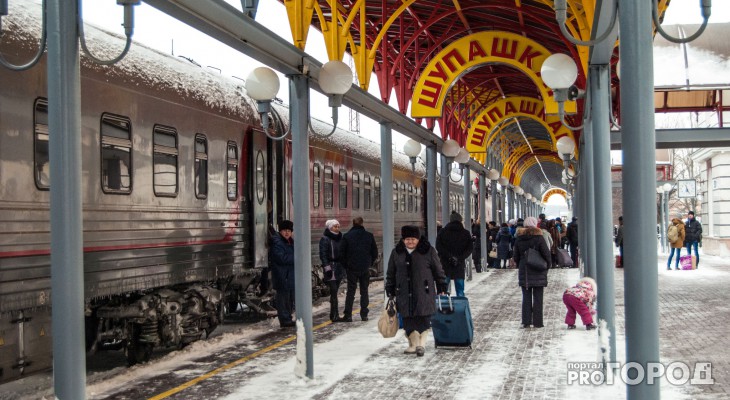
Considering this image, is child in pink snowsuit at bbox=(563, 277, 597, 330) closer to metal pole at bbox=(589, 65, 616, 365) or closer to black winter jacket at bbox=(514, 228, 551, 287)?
black winter jacket at bbox=(514, 228, 551, 287)

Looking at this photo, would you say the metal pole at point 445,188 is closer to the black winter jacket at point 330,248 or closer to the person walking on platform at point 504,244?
the black winter jacket at point 330,248

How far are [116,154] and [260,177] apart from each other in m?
4.43

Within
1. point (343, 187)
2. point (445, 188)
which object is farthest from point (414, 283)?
point (445, 188)

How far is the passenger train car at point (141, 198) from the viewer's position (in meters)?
7.92

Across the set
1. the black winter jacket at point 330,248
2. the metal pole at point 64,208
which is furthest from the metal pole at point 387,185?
the metal pole at point 64,208

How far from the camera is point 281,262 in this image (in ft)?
44.2

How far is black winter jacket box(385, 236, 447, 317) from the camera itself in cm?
1069

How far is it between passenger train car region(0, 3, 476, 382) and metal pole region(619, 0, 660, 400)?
11.9 feet

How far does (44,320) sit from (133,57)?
3323 millimetres

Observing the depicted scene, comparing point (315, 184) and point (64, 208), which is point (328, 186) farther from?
point (64, 208)

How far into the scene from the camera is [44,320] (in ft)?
27.3

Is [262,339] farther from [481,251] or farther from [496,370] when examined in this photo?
[481,251]

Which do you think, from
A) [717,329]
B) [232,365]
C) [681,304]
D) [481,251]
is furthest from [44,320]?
[481,251]

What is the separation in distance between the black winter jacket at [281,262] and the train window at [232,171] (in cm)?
108
